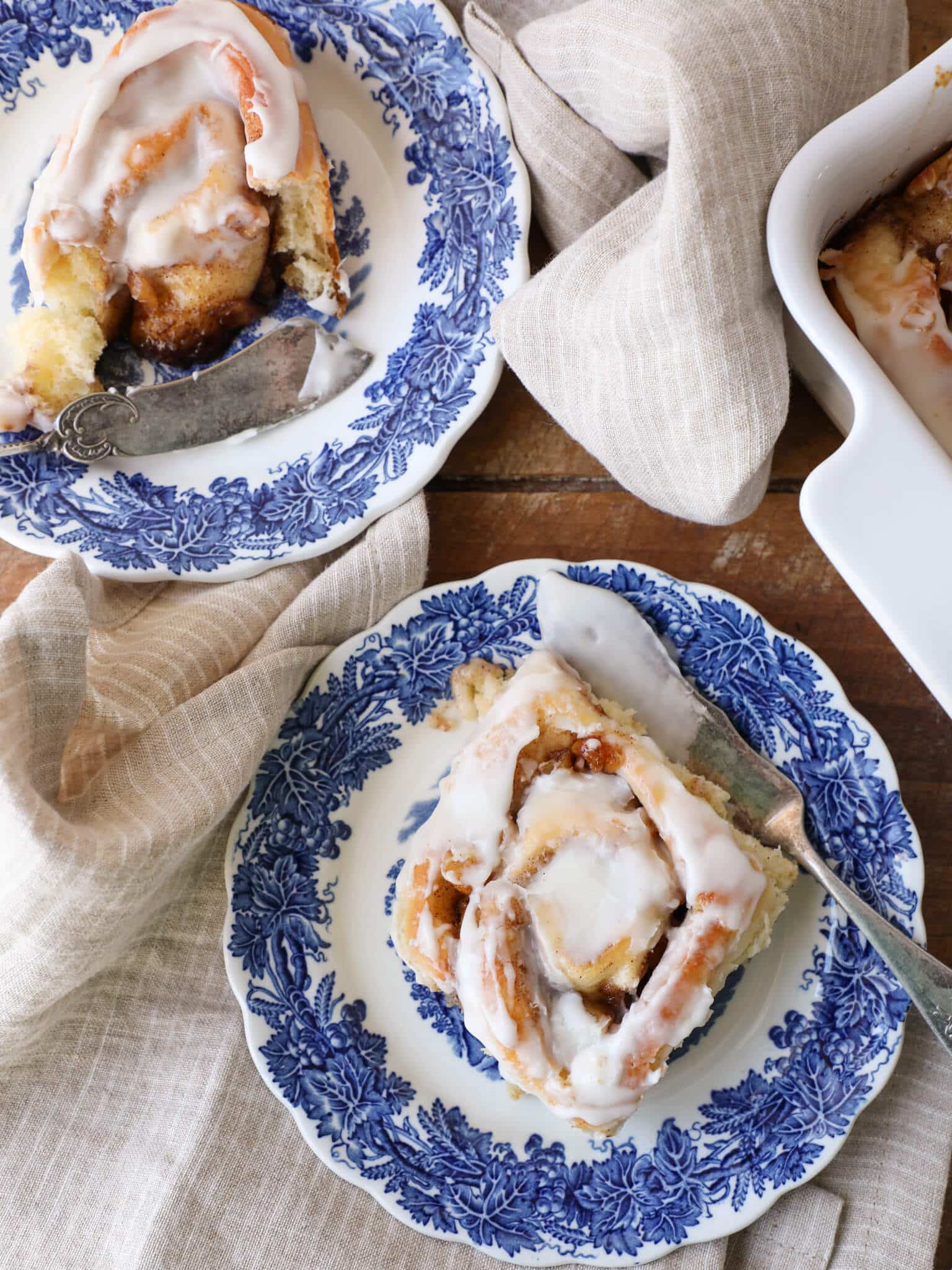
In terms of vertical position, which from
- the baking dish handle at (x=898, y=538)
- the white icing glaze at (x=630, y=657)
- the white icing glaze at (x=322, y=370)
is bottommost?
the white icing glaze at (x=630, y=657)

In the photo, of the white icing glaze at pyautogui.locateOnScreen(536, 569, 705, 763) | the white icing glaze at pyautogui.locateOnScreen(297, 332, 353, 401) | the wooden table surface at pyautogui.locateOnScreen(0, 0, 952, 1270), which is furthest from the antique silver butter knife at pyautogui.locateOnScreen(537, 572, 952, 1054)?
the white icing glaze at pyautogui.locateOnScreen(297, 332, 353, 401)

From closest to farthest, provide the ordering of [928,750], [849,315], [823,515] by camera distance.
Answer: [823,515] → [849,315] → [928,750]

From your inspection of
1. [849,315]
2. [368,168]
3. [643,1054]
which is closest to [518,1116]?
[643,1054]

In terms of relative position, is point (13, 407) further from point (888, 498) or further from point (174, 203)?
point (888, 498)

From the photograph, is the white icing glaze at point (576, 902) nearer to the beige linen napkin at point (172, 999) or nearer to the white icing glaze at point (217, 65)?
the beige linen napkin at point (172, 999)

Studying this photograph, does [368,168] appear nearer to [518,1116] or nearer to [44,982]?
[44,982]

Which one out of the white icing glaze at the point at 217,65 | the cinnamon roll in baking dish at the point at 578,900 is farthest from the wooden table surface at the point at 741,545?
the white icing glaze at the point at 217,65

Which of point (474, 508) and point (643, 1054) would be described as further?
point (474, 508)
